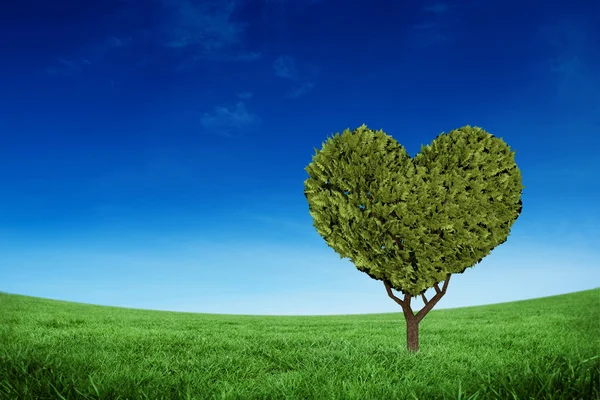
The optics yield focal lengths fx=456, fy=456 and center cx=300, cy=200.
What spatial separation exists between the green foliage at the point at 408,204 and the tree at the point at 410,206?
0.09 feet

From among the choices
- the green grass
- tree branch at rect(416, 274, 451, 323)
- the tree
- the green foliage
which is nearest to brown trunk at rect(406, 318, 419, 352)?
the tree

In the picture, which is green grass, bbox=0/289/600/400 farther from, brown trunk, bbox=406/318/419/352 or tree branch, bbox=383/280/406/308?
tree branch, bbox=383/280/406/308

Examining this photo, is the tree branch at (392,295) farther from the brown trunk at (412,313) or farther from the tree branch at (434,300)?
the tree branch at (434,300)

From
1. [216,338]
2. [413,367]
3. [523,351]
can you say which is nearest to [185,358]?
[216,338]

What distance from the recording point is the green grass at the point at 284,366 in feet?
21.1

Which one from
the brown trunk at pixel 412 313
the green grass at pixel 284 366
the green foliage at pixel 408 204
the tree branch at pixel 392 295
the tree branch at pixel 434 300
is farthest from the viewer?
the tree branch at pixel 434 300

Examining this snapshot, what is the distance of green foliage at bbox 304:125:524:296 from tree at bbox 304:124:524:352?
0.09ft

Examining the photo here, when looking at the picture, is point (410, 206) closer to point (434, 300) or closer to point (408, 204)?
point (408, 204)

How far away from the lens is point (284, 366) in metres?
10.5

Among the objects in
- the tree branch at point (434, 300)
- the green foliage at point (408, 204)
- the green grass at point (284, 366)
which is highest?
the green foliage at point (408, 204)

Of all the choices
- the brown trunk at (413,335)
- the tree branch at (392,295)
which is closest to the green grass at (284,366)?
the brown trunk at (413,335)

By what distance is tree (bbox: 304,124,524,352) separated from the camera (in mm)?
12367

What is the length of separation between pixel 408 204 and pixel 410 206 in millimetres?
78

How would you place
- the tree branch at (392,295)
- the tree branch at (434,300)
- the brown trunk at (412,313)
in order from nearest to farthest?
the tree branch at (392,295) < the brown trunk at (412,313) < the tree branch at (434,300)
